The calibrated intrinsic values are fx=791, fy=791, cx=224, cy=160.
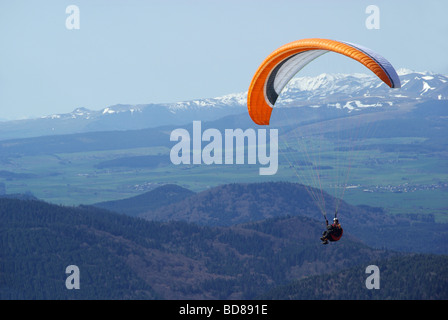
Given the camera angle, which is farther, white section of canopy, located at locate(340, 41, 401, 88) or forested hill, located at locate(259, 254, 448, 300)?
forested hill, located at locate(259, 254, 448, 300)

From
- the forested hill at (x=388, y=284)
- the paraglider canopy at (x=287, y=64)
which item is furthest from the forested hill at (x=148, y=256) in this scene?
the paraglider canopy at (x=287, y=64)

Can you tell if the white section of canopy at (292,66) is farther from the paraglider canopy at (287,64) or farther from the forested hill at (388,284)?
the forested hill at (388,284)

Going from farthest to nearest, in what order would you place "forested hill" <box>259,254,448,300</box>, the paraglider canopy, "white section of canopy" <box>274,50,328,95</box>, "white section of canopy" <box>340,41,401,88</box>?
"forested hill" <box>259,254,448,300</box>
"white section of canopy" <box>274,50,328,95</box>
the paraglider canopy
"white section of canopy" <box>340,41,401,88</box>

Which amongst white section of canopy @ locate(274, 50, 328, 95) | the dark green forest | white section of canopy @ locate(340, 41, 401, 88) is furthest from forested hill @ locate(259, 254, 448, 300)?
white section of canopy @ locate(340, 41, 401, 88)

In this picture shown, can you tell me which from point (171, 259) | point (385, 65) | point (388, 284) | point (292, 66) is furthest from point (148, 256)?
point (385, 65)

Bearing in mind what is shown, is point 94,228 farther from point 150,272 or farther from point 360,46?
point 360,46

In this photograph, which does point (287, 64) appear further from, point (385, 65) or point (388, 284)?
point (388, 284)

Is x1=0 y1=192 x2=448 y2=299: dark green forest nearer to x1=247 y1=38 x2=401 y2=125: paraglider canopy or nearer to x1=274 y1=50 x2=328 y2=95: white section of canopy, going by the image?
x1=247 y1=38 x2=401 y2=125: paraglider canopy
